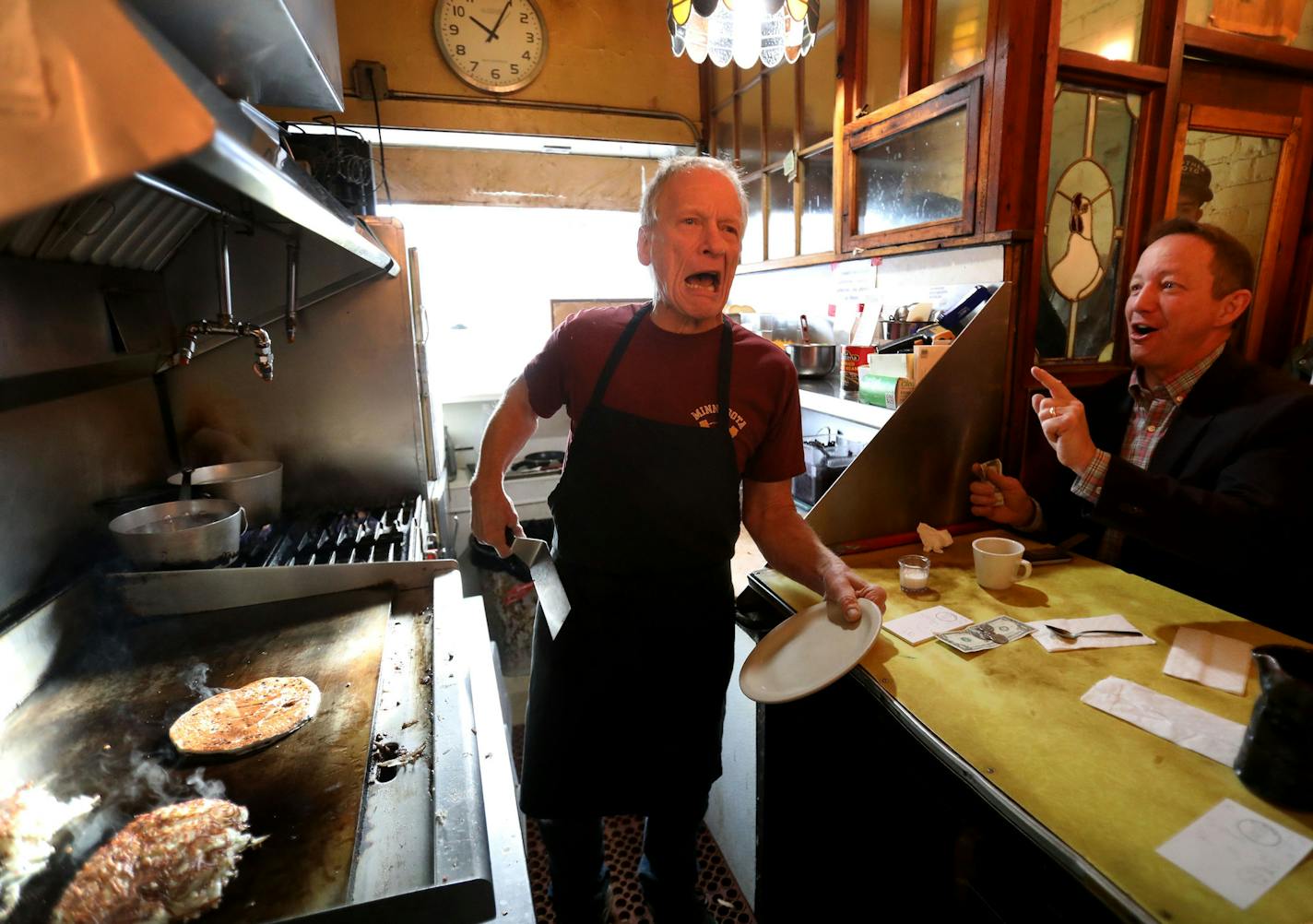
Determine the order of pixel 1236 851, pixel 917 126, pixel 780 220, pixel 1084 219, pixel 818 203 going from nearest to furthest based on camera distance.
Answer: pixel 1236 851 → pixel 1084 219 → pixel 917 126 → pixel 818 203 → pixel 780 220

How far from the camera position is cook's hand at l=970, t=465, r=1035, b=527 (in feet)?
5.79

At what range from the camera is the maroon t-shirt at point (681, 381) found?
139 cm

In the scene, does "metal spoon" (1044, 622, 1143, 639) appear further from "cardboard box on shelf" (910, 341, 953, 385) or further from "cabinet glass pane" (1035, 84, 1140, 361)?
"cabinet glass pane" (1035, 84, 1140, 361)

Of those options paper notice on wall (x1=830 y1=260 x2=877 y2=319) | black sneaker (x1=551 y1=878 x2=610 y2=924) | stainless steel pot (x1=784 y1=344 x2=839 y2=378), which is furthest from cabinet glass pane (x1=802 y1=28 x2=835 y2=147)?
black sneaker (x1=551 y1=878 x2=610 y2=924)

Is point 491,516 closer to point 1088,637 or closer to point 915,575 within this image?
point 915,575

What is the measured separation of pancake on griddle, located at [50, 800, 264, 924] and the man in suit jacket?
174 centimetres

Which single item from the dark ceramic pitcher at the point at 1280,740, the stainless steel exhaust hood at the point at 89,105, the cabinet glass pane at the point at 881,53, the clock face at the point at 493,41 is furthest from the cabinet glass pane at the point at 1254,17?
the clock face at the point at 493,41

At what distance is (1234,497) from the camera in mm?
1380

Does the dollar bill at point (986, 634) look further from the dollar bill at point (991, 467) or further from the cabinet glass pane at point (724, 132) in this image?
the cabinet glass pane at point (724, 132)

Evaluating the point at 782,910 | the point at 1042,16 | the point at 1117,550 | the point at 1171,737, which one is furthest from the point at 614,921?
the point at 1042,16

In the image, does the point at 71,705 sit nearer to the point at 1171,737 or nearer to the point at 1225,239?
the point at 1171,737

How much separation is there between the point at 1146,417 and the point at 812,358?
1.27 metres

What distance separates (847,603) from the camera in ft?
4.00

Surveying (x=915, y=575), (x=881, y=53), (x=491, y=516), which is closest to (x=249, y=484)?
(x=491, y=516)
